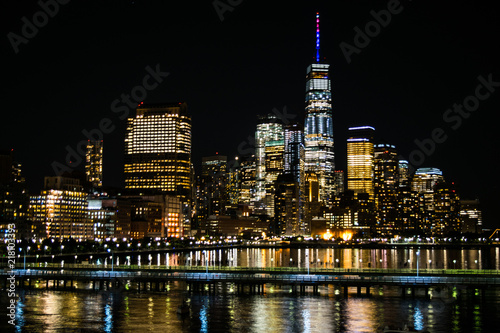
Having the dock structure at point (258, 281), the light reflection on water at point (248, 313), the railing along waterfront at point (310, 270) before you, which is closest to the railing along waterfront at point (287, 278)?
the dock structure at point (258, 281)

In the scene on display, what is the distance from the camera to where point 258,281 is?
91.6m

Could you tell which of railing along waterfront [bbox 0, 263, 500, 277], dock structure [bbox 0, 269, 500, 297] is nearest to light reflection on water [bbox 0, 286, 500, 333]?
dock structure [bbox 0, 269, 500, 297]

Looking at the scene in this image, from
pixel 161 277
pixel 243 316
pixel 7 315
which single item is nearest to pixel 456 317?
pixel 243 316

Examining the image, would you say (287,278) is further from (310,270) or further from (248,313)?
(248,313)

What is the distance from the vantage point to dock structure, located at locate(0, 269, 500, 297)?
87.4 m

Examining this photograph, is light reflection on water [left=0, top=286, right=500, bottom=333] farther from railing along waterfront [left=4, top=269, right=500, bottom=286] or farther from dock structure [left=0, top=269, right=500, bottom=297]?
railing along waterfront [left=4, top=269, right=500, bottom=286]

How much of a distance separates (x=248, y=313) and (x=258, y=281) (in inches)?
631

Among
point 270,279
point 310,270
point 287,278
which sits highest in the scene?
point 310,270

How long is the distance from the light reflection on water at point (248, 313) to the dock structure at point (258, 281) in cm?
188

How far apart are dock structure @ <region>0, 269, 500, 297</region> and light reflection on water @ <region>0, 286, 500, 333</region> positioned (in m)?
1.88

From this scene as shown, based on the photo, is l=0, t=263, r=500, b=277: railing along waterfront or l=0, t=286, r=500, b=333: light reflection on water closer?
l=0, t=286, r=500, b=333: light reflection on water

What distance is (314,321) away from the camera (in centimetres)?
7025

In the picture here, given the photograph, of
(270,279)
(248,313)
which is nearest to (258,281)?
(270,279)

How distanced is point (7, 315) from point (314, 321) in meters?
34.5
